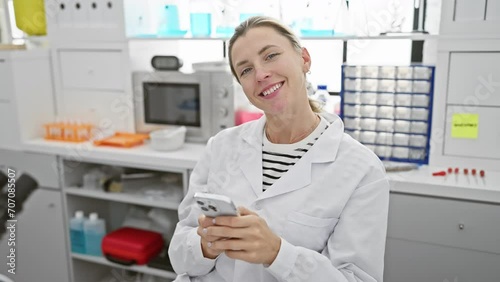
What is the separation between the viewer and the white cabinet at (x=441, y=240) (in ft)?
5.63

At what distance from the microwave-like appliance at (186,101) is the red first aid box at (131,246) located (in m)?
0.57

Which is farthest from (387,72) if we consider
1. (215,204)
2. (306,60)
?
(215,204)

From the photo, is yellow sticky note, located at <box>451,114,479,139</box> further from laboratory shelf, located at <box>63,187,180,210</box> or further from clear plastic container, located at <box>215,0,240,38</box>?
laboratory shelf, located at <box>63,187,180,210</box>

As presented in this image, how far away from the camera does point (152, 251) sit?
2391mm

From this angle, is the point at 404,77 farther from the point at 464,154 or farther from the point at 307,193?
the point at 307,193

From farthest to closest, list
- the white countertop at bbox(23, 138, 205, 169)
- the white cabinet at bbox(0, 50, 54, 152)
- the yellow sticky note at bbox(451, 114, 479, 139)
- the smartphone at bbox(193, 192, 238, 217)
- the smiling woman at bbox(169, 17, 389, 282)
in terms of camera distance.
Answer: the white cabinet at bbox(0, 50, 54, 152)
the white countertop at bbox(23, 138, 205, 169)
the yellow sticky note at bbox(451, 114, 479, 139)
the smiling woman at bbox(169, 17, 389, 282)
the smartphone at bbox(193, 192, 238, 217)

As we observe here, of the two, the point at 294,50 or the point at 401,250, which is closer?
the point at 294,50

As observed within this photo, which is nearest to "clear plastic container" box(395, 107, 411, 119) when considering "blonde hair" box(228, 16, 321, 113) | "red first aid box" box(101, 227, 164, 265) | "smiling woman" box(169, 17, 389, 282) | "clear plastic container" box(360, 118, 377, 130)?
"clear plastic container" box(360, 118, 377, 130)

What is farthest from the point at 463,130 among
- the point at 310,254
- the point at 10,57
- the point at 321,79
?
the point at 10,57

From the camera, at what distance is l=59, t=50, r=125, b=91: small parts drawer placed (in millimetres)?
2514

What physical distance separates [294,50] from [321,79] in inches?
50.0

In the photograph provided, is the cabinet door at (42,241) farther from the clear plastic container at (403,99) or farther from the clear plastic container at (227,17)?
the clear plastic container at (403,99)

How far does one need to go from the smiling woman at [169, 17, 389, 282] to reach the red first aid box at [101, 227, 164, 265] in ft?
3.35

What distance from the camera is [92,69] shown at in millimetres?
2576
